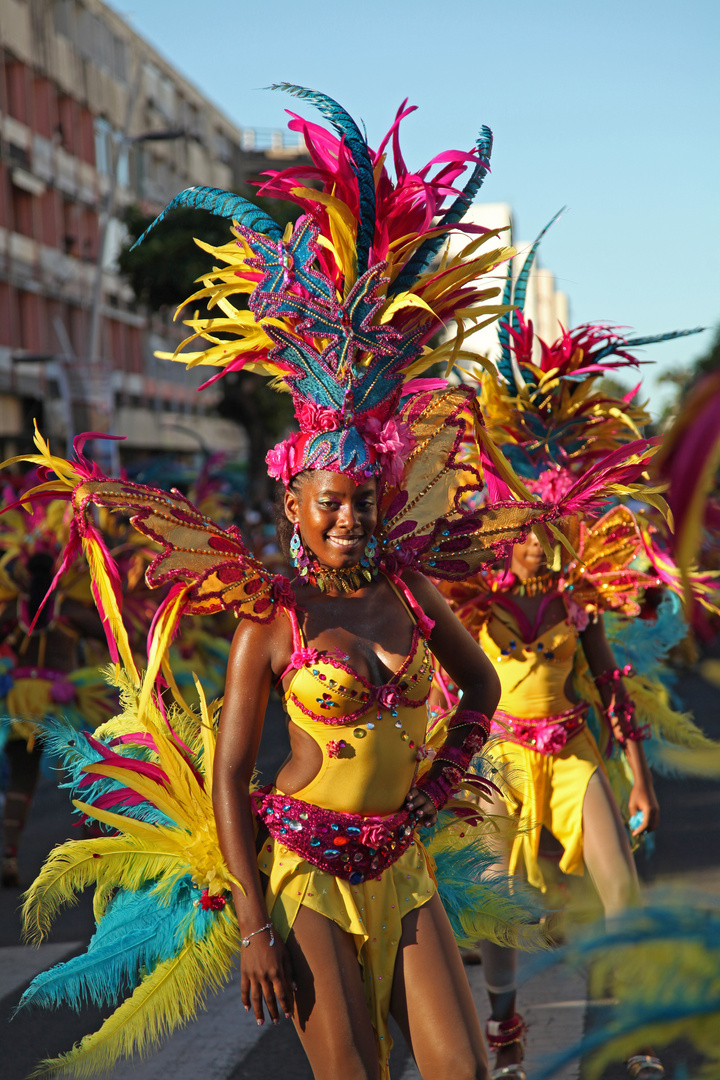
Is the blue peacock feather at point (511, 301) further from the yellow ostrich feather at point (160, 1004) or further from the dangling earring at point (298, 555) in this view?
→ the yellow ostrich feather at point (160, 1004)

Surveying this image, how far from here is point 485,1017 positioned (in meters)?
4.65

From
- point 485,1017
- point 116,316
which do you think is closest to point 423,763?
point 485,1017

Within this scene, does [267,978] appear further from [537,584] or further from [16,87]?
[16,87]

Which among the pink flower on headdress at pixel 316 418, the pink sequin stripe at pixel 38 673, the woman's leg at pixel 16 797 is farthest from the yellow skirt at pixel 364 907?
the pink sequin stripe at pixel 38 673

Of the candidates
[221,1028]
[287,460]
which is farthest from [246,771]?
[221,1028]

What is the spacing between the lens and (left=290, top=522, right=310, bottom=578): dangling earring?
3082 millimetres

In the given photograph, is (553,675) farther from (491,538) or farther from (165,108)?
(165,108)

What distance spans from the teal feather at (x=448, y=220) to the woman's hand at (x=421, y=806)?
4.31ft

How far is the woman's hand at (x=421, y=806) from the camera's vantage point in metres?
3.03

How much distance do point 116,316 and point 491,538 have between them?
41.6m

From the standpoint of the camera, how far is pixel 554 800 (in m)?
4.48

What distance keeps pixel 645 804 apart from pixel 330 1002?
217 cm

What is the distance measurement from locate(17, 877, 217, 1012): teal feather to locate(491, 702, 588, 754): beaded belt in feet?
5.78

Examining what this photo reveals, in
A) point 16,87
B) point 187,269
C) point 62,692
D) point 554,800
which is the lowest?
point 62,692
